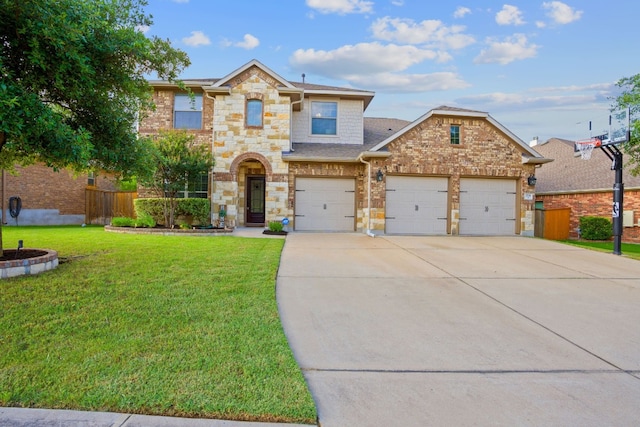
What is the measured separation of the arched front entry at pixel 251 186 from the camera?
48.9 feet

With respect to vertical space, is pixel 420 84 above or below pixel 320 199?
above

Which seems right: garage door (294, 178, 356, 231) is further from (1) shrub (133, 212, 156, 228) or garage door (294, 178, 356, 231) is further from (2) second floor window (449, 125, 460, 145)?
(1) shrub (133, 212, 156, 228)

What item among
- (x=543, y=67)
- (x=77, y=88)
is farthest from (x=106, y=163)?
(x=543, y=67)

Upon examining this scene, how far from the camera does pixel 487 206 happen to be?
15.1 metres

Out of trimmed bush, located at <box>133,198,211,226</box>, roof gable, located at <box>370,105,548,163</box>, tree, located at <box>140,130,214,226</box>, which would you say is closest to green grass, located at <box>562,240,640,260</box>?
roof gable, located at <box>370,105,548,163</box>

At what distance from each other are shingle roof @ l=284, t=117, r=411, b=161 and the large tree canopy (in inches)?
296

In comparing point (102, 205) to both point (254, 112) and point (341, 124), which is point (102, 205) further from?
point (341, 124)

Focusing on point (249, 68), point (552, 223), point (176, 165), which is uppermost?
point (249, 68)

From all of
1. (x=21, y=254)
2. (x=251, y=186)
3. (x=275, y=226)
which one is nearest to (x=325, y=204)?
(x=275, y=226)

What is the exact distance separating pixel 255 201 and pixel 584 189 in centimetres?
1586

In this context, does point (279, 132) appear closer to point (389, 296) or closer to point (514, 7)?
point (514, 7)

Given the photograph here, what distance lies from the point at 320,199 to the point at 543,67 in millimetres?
10954

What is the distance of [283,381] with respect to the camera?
312 centimetres

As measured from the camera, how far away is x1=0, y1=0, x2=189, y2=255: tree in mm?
5121
